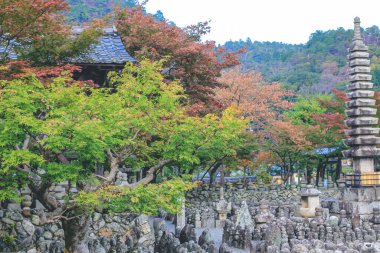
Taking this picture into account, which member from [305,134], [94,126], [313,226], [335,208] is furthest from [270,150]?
[94,126]

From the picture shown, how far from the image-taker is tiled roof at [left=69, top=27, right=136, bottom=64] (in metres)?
19.0

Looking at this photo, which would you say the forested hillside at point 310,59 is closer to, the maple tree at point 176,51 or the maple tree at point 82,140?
the maple tree at point 176,51

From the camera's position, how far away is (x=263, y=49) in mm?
99562

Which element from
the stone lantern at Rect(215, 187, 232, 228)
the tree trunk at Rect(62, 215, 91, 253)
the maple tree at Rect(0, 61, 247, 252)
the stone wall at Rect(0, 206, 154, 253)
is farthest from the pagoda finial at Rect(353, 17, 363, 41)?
the tree trunk at Rect(62, 215, 91, 253)

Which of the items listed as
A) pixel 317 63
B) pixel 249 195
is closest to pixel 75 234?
pixel 249 195

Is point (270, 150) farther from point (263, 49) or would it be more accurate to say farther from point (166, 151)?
point (263, 49)

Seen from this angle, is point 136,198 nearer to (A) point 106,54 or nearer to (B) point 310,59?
(A) point 106,54

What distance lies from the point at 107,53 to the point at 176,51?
4578 millimetres

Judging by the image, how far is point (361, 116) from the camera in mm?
28203

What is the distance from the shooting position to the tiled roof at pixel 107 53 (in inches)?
750

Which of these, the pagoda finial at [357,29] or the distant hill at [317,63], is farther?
the distant hill at [317,63]

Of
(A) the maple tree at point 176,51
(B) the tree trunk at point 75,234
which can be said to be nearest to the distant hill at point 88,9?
(A) the maple tree at point 176,51

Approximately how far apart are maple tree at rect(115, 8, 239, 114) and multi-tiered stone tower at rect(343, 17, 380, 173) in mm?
6909

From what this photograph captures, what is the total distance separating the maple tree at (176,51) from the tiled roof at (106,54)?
4.77ft
